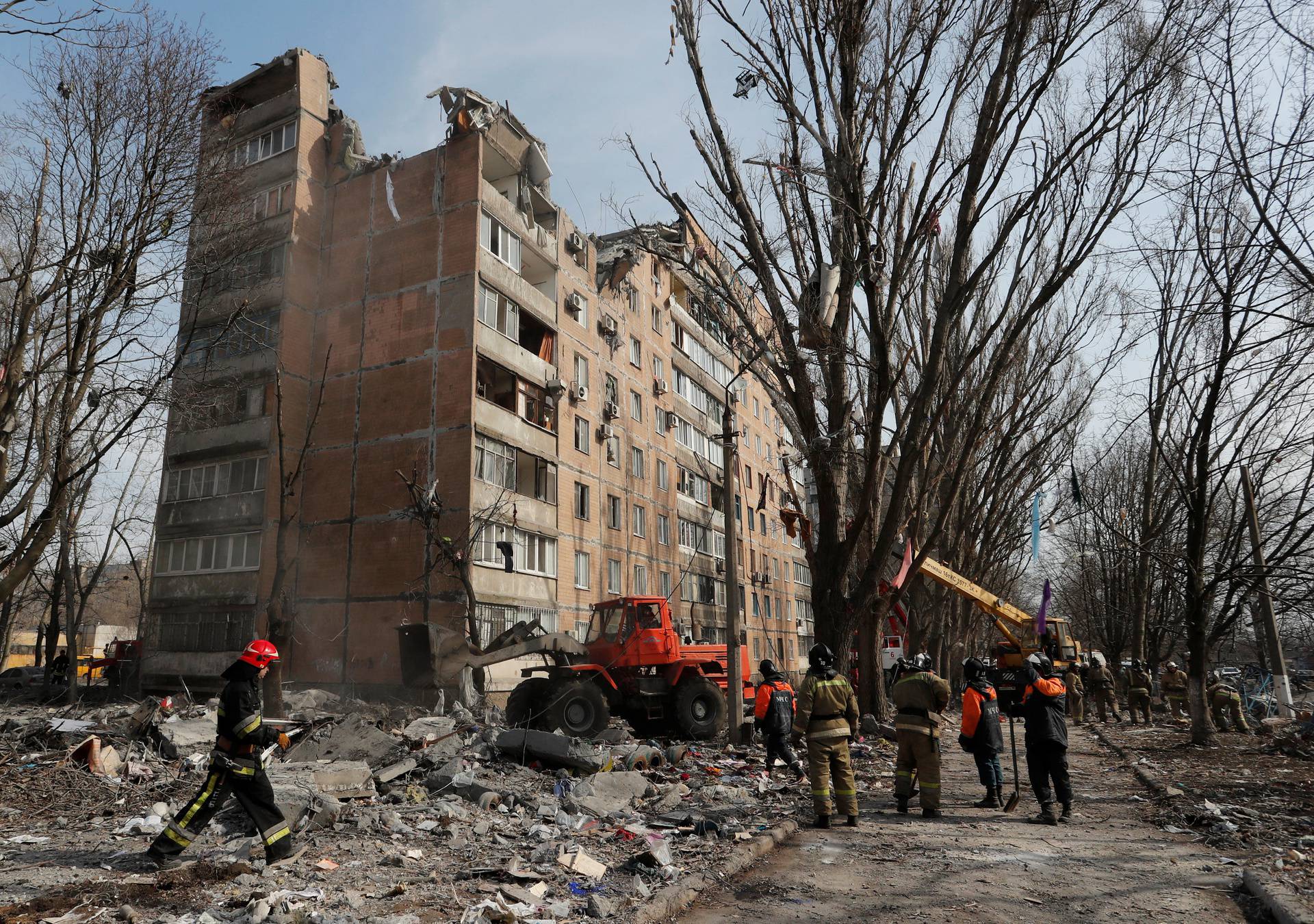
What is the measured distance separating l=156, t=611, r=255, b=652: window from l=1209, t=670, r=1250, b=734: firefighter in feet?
78.1

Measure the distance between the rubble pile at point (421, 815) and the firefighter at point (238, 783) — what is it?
22 cm

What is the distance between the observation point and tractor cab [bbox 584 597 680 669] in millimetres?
15516

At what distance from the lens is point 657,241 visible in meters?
14.7

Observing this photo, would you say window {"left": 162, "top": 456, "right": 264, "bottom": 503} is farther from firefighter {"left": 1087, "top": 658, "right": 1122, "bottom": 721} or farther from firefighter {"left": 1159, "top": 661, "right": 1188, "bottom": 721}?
firefighter {"left": 1159, "top": 661, "right": 1188, "bottom": 721}

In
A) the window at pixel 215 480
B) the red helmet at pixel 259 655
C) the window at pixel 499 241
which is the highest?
the window at pixel 499 241

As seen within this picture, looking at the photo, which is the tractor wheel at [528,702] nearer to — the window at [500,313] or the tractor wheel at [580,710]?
the tractor wheel at [580,710]

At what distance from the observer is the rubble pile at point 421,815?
5523 millimetres

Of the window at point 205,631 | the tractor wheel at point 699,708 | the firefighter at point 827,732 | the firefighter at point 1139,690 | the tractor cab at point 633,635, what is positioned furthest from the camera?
the window at point 205,631

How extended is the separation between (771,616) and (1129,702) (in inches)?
1062

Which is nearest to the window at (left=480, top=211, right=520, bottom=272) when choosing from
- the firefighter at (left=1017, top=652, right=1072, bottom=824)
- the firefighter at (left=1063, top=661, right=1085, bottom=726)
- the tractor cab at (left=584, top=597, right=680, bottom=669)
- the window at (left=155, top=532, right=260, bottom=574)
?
the window at (left=155, top=532, right=260, bottom=574)

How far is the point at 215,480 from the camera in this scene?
25969 millimetres

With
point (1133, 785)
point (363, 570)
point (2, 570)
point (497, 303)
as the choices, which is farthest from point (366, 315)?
point (1133, 785)

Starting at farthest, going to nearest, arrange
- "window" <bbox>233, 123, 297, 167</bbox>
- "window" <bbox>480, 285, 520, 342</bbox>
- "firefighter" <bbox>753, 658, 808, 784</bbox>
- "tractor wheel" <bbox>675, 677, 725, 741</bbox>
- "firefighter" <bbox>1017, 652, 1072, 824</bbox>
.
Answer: "window" <bbox>233, 123, 297, 167</bbox>
"window" <bbox>480, 285, 520, 342</bbox>
"tractor wheel" <bbox>675, 677, 725, 741</bbox>
"firefighter" <bbox>753, 658, 808, 784</bbox>
"firefighter" <bbox>1017, 652, 1072, 824</bbox>

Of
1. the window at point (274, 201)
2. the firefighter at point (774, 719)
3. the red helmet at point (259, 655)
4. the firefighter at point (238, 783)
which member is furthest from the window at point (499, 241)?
the firefighter at point (238, 783)
